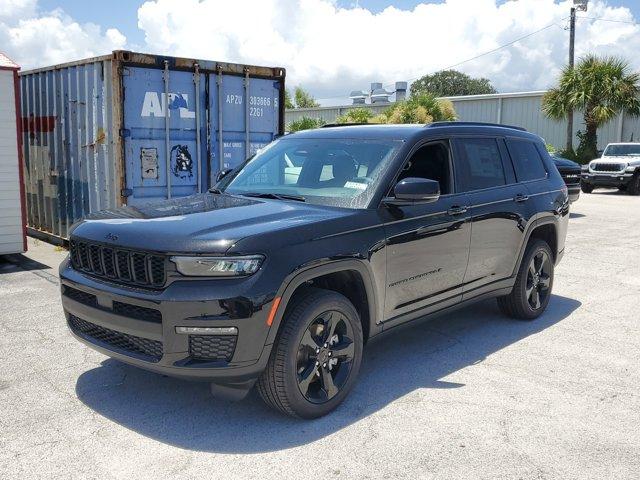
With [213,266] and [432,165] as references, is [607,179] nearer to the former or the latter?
[432,165]

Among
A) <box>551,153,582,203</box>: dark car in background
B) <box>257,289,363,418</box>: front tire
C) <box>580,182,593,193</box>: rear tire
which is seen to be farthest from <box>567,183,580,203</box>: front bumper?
<box>580,182,593,193</box>: rear tire

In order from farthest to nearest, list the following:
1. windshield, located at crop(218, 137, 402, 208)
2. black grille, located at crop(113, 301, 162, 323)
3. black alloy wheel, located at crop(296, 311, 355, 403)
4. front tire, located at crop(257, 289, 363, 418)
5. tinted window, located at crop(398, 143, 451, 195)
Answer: tinted window, located at crop(398, 143, 451, 195), windshield, located at crop(218, 137, 402, 208), black alloy wheel, located at crop(296, 311, 355, 403), front tire, located at crop(257, 289, 363, 418), black grille, located at crop(113, 301, 162, 323)

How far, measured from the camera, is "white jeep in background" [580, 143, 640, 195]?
69.5 feet

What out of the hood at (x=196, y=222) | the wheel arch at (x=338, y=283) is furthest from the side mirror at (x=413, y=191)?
the wheel arch at (x=338, y=283)

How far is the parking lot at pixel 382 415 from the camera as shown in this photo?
3383 millimetres

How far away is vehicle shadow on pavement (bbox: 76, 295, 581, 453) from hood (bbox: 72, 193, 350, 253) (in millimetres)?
1066

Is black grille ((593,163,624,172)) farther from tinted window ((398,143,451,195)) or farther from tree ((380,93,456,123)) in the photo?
tinted window ((398,143,451,195))

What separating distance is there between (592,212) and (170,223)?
14377mm

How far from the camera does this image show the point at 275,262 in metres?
3.56

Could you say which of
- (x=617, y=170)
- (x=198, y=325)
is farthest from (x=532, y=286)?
(x=617, y=170)

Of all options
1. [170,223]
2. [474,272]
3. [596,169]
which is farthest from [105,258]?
[596,169]

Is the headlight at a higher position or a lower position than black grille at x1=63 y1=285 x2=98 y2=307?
higher

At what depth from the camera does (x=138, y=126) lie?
8484 mm

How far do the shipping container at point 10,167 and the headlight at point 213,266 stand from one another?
20.3ft
